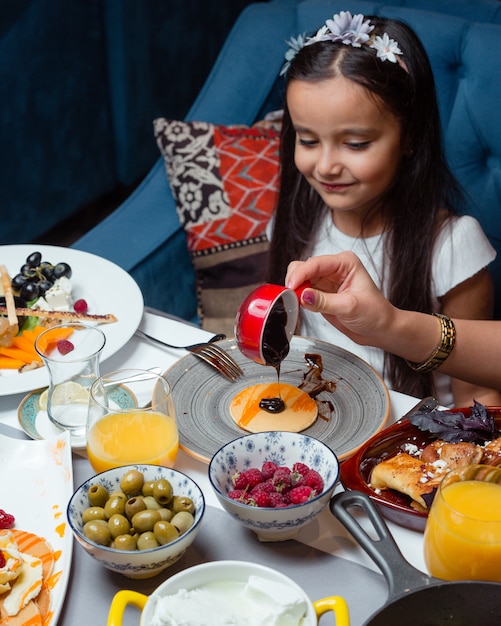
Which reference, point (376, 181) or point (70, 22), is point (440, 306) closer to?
point (376, 181)

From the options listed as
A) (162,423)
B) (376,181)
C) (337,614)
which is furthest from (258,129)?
(337,614)

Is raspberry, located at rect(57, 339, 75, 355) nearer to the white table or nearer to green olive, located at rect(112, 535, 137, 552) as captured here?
the white table

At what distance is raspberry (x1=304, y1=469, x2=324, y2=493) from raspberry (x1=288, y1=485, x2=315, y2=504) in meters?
0.01

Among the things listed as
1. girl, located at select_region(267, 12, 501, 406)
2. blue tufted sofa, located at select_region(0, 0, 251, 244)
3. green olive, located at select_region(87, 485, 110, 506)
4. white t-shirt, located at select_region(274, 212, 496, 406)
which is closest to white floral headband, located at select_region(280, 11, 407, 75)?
girl, located at select_region(267, 12, 501, 406)

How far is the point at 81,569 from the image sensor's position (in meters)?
0.98

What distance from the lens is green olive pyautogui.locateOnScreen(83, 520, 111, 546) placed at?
0.91 metres

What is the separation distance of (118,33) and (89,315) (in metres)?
2.70

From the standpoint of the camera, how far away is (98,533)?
92 cm

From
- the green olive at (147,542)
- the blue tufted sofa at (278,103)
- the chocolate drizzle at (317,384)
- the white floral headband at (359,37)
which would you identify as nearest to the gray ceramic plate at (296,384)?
the chocolate drizzle at (317,384)

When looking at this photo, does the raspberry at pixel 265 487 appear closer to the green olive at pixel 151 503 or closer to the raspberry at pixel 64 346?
the green olive at pixel 151 503

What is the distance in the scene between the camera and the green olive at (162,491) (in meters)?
0.98

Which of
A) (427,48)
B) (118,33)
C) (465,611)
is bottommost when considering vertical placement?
(118,33)

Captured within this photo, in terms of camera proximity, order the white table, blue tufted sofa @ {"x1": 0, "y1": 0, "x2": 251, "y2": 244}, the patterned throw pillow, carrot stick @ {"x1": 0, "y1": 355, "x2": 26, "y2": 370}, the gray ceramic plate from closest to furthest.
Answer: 1. the white table
2. the gray ceramic plate
3. carrot stick @ {"x1": 0, "y1": 355, "x2": 26, "y2": 370}
4. the patterned throw pillow
5. blue tufted sofa @ {"x1": 0, "y1": 0, "x2": 251, "y2": 244}

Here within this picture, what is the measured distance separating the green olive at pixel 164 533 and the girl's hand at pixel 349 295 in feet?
1.63
